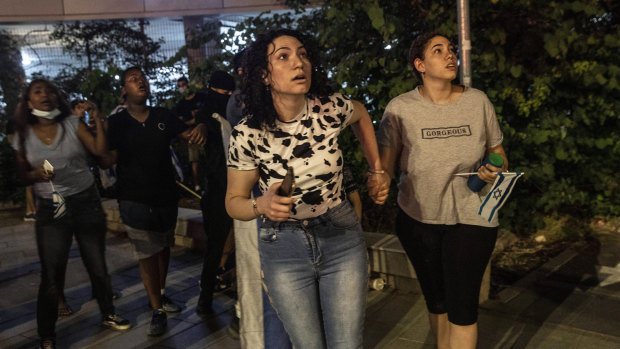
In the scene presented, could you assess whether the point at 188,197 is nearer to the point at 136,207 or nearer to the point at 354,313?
the point at 136,207

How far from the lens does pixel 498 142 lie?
2.97 metres

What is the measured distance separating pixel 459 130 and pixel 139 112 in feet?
8.51

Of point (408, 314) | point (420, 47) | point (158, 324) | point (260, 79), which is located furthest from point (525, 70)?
point (158, 324)

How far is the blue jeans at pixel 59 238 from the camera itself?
4.02 metres

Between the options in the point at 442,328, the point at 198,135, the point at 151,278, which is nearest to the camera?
the point at 442,328

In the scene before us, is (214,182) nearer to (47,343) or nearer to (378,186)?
(47,343)

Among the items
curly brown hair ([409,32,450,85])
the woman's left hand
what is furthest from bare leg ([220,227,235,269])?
the woman's left hand

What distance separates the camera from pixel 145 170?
4.30m

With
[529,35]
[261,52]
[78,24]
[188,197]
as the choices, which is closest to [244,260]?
[261,52]

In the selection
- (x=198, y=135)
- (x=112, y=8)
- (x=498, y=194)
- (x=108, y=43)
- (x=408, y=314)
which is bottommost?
(x=408, y=314)

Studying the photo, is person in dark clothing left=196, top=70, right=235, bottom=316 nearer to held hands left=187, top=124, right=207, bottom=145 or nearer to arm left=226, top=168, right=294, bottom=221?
held hands left=187, top=124, right=207, bottom=145

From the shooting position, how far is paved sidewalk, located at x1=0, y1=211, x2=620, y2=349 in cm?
392

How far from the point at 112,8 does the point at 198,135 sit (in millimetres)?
14339

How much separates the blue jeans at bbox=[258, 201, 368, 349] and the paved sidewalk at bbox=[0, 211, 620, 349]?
63.7 inches
